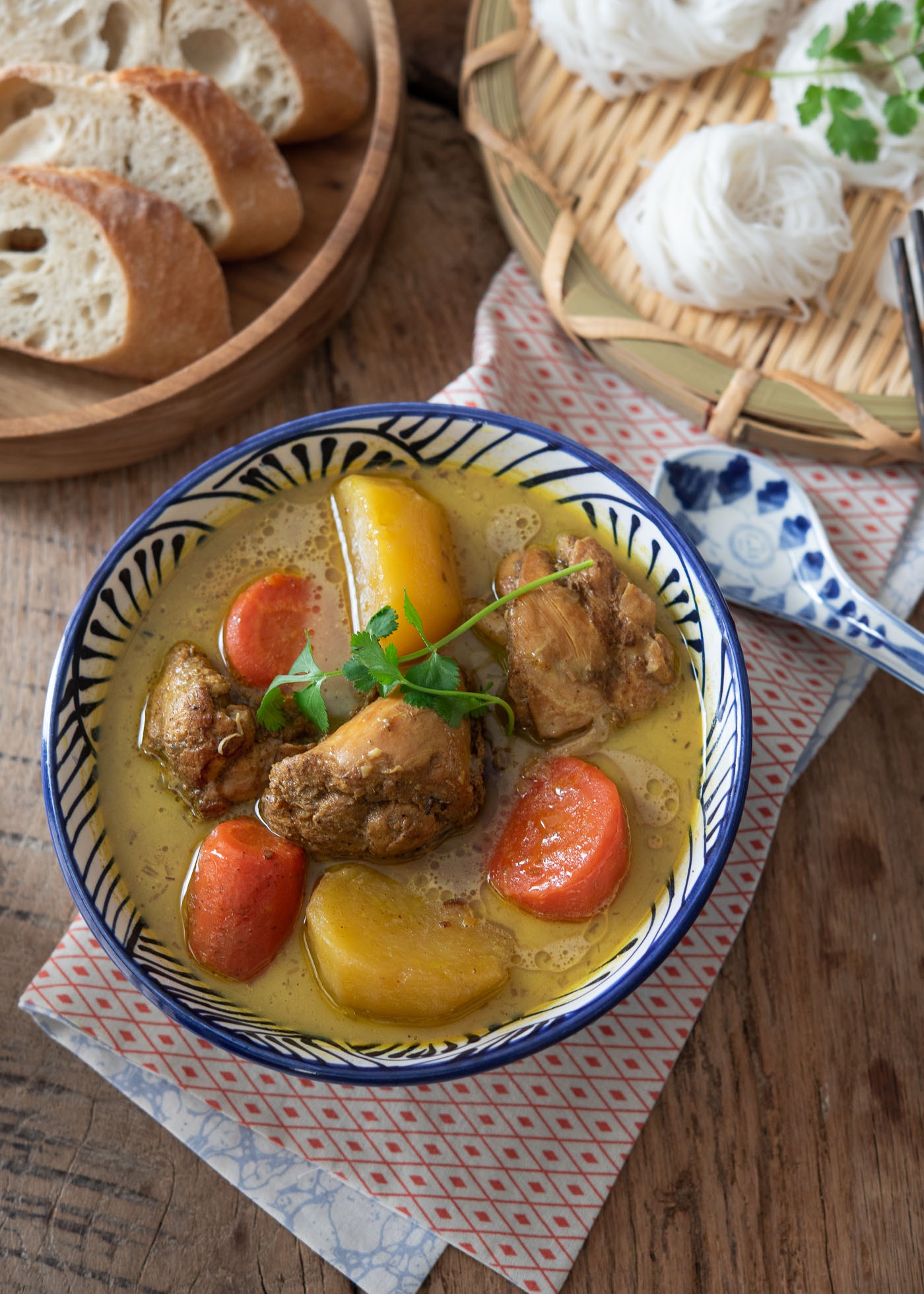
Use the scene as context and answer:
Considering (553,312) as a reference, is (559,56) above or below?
above

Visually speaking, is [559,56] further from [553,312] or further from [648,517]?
[648,517]

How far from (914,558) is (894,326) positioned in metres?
0.62

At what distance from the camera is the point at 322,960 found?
196 centimetres

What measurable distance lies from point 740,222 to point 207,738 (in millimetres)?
1854

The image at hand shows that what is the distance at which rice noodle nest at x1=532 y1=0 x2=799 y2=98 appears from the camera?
2.66 m

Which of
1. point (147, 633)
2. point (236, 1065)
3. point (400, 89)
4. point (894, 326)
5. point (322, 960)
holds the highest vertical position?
point (400, 89)

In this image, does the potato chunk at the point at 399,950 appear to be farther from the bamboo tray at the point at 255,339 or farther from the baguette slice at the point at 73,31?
the baguette slice at the point at 73,31

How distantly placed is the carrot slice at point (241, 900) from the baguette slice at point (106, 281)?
1246 mm

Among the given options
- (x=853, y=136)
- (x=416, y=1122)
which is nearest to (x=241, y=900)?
(x=416, y=1122)

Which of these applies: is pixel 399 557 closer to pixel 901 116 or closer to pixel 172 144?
pixel 172 144

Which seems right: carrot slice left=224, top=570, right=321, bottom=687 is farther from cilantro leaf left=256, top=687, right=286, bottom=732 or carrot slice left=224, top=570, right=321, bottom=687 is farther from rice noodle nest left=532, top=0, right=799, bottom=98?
rice noodle nest left=532, top=0, right=799, bottom=98

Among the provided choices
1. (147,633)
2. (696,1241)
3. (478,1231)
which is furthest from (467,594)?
(696,1241)

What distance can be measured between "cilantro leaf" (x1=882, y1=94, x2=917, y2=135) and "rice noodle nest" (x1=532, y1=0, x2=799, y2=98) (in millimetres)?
405

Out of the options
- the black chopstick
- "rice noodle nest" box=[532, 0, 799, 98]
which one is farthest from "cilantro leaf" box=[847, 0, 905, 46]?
the black chopstick
